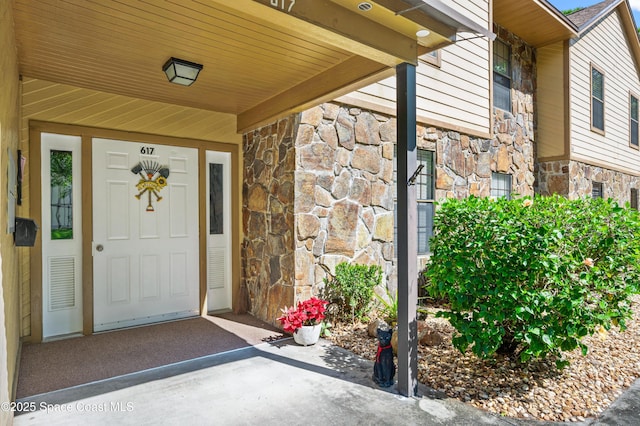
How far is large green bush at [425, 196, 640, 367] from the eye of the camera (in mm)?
2689

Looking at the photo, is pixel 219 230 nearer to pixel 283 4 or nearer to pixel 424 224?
pixel 424 224

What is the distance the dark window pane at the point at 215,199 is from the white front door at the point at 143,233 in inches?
7.9

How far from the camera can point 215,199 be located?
195 inches

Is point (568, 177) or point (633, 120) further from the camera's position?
point (633, 120)

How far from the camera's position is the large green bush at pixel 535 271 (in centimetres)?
269

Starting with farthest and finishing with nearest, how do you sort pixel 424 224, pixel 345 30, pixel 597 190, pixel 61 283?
pixel 597 190
pixel 424 224
pixel 61 283
pixel 345 30

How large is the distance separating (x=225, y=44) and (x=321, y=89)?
0.93 m

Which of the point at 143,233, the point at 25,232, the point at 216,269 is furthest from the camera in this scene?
the point at 216,269

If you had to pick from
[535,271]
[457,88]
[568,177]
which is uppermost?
[457,88]

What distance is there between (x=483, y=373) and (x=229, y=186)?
3.53 m

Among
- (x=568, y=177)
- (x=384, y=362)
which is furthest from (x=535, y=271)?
(x=568, y=177)

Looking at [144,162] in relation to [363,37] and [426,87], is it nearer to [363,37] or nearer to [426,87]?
[363,37]

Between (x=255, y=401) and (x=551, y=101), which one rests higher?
(x=551, y=101)

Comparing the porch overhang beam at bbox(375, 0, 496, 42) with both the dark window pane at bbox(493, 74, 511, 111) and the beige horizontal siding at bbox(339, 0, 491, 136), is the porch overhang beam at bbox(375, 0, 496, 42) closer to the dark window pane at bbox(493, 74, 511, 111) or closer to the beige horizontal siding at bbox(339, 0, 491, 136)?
the beige horizontal siding at bbox(339, 0, 491, 136)
